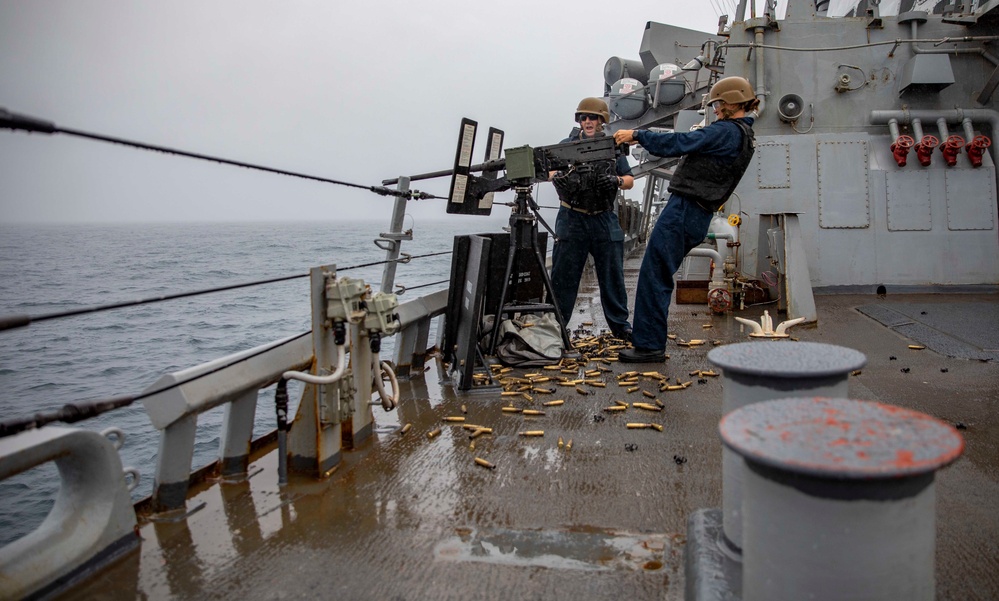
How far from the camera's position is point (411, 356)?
5352 mm

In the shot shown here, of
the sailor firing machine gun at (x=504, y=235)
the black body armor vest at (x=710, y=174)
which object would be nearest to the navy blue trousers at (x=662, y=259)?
the black body armor vest at (x=710, y=174)

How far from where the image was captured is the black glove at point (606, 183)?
553cm

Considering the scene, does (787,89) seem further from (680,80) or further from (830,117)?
(680,80)

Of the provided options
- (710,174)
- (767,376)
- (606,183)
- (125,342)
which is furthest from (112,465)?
(125,342)

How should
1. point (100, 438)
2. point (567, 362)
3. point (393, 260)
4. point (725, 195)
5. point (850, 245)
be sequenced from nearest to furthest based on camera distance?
point (100, 438)
point (393, 260)
point (725, 195)
point (567, 362)
point (850, 245)

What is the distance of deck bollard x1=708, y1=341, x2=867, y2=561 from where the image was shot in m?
1.84

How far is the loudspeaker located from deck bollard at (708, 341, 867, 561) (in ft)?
26.2

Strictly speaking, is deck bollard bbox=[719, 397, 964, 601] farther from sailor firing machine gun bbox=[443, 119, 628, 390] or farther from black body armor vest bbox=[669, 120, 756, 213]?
black body armor vest bbox=[669, 120, 756, 213]

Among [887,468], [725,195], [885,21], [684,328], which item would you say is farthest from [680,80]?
[887,468]

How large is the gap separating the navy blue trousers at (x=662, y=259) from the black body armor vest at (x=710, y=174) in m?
0.12

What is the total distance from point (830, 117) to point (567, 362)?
5.94m

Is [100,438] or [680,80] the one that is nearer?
[100,438]

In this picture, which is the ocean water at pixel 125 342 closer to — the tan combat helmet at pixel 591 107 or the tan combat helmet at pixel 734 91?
the tan combat helmet at pixel 591 107

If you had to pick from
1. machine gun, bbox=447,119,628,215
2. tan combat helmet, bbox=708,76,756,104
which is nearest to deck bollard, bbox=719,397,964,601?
machine gun, bbox=447,119,628,215
